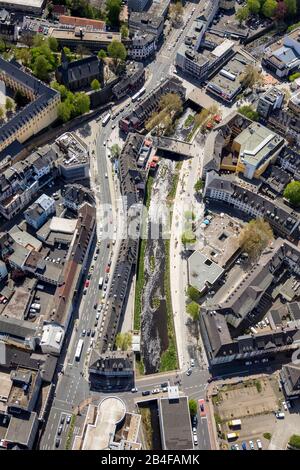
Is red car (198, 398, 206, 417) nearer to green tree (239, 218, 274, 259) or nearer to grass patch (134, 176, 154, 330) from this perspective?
grass patch (134, 176, 154, 330)

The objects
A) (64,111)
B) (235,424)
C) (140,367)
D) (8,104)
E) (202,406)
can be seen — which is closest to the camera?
(235,424)

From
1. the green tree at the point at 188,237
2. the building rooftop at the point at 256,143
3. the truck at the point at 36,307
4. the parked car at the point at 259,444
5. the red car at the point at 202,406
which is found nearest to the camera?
the parked car at the point at 259,444

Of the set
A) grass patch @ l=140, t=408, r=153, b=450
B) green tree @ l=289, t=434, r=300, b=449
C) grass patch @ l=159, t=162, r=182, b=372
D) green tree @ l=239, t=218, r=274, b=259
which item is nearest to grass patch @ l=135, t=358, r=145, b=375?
grass patch @ l=159, t=162, r=182, b=372

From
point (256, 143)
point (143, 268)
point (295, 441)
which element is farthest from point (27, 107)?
point (295, 441)

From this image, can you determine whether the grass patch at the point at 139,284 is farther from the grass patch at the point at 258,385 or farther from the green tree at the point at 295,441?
the green tree at the point at 295,441

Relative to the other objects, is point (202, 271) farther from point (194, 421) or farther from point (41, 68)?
point (41, 68)

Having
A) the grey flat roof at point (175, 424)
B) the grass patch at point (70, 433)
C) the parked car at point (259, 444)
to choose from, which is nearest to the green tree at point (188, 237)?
the grey flat roof at point (175, 424)
